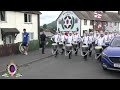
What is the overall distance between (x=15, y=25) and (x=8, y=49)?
931 cm

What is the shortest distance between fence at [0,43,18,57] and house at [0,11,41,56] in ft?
12.1

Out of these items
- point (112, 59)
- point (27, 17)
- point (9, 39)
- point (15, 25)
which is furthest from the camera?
point (27, 17)

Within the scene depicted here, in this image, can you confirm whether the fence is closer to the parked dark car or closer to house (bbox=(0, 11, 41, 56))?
house (bbox=(0, 11, 41, 56))

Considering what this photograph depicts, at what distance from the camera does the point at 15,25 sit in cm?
2492

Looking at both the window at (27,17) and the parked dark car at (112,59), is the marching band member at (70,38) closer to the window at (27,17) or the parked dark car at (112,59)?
the parked dark car at (112,59)

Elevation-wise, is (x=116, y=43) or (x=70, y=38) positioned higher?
(x=70, y=38)

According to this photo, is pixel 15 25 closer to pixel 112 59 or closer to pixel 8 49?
pixel 8 49

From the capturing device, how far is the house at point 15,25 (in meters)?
22.8

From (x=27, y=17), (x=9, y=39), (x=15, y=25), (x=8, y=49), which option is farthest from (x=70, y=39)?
(x=27, y=17)

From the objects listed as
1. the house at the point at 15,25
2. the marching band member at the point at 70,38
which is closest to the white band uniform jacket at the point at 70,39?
the marching band member at the point at 70,38
